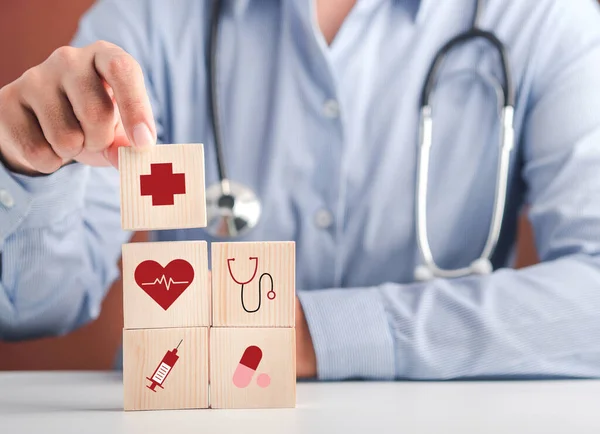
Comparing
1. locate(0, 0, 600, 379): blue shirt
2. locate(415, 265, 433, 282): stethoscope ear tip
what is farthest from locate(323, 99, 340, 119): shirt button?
locate(415, 265, 433, 282): stethoscope ear tip

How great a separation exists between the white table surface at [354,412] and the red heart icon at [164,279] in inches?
4.0

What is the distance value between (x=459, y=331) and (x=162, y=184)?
411 mm

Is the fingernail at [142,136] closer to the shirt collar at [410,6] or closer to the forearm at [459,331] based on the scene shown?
the forearm at [459,331]

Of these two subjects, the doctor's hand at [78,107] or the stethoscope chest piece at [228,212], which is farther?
the stethoscope chest piece at [228,212]

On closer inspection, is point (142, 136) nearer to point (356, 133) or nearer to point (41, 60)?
point (356, 133)

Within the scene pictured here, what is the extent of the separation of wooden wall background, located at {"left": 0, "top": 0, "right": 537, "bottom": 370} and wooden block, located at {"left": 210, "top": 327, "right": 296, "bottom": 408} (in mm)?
951

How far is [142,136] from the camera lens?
595 mm

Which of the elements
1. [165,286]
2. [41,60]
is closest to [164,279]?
[165,286]

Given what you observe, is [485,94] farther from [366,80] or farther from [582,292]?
[582,292]

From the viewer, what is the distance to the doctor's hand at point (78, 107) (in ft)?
2.01

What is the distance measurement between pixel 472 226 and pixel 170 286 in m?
0.65

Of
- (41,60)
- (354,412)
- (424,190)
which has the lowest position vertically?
(354,412)

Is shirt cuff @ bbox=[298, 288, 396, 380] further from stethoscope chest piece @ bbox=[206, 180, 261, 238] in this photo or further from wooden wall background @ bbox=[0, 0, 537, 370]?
wooden wall background @ bbox=[0, 0, 537, 370]

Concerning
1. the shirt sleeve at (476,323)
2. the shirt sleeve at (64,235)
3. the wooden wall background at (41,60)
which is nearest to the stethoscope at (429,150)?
the shirt sleeve at (476,323)
